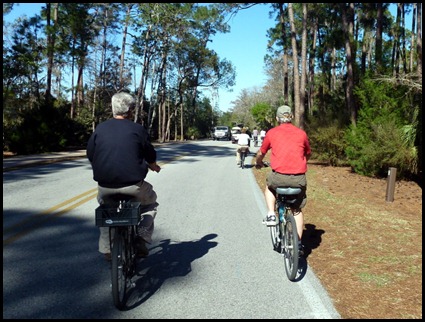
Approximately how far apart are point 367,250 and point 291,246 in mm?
2048

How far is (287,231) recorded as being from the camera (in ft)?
16.0

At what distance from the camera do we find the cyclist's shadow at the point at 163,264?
4.16m

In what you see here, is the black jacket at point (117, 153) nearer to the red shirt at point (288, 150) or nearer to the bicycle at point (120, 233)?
the bicycle at point (120, 233)

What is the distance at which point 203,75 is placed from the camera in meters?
58.9

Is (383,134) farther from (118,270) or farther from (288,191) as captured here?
(118,270)

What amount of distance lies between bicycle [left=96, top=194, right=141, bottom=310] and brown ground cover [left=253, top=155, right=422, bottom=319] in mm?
2185

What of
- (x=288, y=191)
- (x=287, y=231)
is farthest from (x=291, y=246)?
(x=288, y=191)

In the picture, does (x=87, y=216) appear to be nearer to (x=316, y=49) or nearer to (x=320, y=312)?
(x=320, y=312)

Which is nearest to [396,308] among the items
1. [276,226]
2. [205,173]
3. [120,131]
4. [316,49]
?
[276,226]

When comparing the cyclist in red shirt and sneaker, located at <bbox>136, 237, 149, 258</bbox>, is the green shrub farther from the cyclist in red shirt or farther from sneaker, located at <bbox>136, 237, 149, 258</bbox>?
sneaker, located at <bbox>136, 237, 149, 258</bbox>

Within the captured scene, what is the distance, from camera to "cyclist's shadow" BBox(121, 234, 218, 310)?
164 inches

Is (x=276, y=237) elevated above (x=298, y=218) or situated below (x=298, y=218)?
below

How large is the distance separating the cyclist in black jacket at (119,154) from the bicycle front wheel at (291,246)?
6.00 feet

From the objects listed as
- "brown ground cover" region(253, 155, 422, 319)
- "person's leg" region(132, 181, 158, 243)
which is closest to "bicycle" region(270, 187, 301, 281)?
"brown ground cover" region(253, 155, 422, 319)
